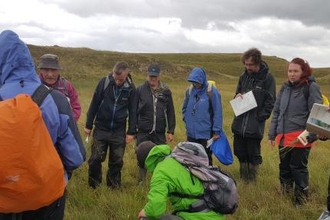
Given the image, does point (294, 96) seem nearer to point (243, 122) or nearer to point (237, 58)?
point (243, 122)

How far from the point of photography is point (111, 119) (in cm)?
610

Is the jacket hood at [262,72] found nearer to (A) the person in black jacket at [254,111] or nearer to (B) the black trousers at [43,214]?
(A) the person in black jacket at [254,111]

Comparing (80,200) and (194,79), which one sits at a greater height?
(194,79)

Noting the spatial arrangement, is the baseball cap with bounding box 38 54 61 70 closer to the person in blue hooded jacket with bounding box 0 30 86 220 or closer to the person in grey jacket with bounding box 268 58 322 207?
the person in blue hooded jacket with bounding box 0 30 86 220

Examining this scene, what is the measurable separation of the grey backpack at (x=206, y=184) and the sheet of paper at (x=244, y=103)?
9.04ft

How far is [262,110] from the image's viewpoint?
627 centimetres

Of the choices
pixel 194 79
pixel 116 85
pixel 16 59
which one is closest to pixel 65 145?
pixel 16 59

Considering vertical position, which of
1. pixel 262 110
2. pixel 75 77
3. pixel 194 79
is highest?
pixel 194 79

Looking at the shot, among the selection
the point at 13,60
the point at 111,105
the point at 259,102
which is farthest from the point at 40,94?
the point at 259,102

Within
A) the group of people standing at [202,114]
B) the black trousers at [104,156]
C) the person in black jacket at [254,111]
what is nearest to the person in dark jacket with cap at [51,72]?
the group of people standing at [202,114]

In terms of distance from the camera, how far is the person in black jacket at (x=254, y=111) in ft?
20.2

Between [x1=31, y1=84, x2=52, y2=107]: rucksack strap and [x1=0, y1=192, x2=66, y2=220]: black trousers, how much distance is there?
753 millimetres

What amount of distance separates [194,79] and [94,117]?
167cm

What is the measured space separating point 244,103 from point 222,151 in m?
0.83
